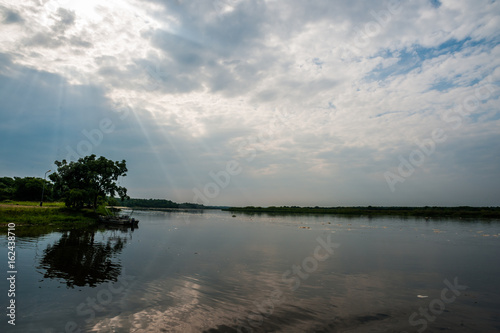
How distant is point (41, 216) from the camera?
4762 centimetres

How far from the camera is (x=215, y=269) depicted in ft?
69.1

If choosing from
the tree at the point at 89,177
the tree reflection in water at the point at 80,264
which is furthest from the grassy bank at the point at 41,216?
the tree reflection in water at the point at 80,264

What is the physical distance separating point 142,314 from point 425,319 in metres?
12.9

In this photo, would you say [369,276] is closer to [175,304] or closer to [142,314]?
[175,304]

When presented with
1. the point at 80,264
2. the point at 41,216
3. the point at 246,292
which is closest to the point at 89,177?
the point at 41,216

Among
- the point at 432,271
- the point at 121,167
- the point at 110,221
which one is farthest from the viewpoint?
the point at 121,167

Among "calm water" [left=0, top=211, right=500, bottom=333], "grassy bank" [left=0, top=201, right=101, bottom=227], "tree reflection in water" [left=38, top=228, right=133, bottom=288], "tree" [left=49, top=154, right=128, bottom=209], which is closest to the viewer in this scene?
"calm water" [left=0, top=211, right=500, bottom=333]

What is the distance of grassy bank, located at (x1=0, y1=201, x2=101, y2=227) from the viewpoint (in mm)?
42406

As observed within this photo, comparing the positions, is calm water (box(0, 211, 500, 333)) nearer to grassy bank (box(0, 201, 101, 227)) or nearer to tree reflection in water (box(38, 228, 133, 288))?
tree reflection in water (box(38, 228, 133, 288))

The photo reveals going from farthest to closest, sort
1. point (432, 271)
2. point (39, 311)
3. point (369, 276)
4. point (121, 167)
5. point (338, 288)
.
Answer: point (121, 167), point (432, 271), point (369, 276), point (338, 288), point (39, 311)

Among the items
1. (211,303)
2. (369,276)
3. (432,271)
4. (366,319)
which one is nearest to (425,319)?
(366,319)

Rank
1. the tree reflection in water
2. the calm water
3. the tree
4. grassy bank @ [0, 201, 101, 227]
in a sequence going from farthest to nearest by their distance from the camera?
the tree < grassy bank @ [0, 201, 101, 227] < the tree reflection in water < the calm water

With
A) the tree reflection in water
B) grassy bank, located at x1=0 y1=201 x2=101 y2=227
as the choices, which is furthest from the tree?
the tree reflection in water

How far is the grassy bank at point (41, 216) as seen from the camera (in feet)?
139
